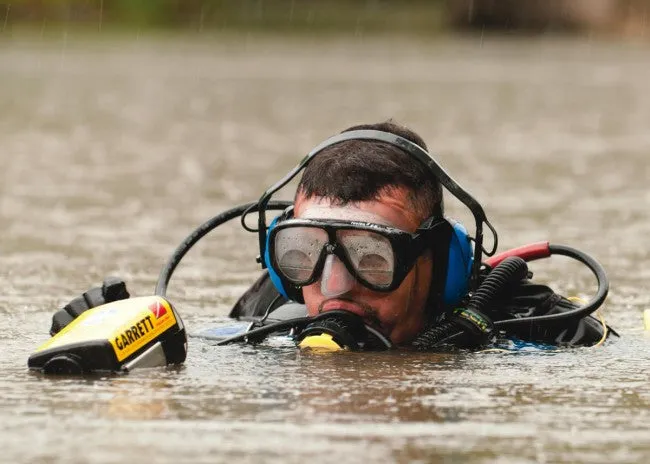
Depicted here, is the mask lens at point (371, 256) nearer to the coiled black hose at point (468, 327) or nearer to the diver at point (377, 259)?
the diver at point (377, 259)

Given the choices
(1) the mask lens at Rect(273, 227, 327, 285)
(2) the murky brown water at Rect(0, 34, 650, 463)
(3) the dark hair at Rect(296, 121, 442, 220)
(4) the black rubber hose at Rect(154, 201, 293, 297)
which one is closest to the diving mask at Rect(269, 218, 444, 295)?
(1) the mask lens at Rect(273, 227, 327, 285)

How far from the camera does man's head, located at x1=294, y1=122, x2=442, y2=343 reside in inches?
182

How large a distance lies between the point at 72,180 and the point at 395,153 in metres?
7.07

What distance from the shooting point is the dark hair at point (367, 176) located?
4672 millimetres

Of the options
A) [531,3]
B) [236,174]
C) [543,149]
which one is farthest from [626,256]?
[531,3]

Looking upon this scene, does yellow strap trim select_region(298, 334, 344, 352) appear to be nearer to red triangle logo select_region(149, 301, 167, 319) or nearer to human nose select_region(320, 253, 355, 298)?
human nose select_region(320, 253, 355, 298)

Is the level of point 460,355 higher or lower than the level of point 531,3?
lower

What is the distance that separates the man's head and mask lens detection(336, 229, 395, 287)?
0.04m

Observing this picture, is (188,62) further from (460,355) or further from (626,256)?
(460,355)

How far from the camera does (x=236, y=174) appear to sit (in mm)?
12008

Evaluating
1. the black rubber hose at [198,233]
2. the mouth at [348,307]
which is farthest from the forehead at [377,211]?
the black rubber hose at [198,233]

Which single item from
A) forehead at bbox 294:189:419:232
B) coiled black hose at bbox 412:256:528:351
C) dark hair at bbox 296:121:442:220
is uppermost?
dark hair at bbox 296:121:442:220

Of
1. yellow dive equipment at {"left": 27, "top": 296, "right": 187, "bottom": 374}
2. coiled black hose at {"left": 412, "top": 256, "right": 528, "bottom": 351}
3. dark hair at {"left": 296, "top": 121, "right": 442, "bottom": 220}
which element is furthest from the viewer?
coiled black hose at {"left": 412, "top": 256, "right": 528, "bottom": 351}

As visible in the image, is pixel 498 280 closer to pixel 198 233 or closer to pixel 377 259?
pixel 377 259
